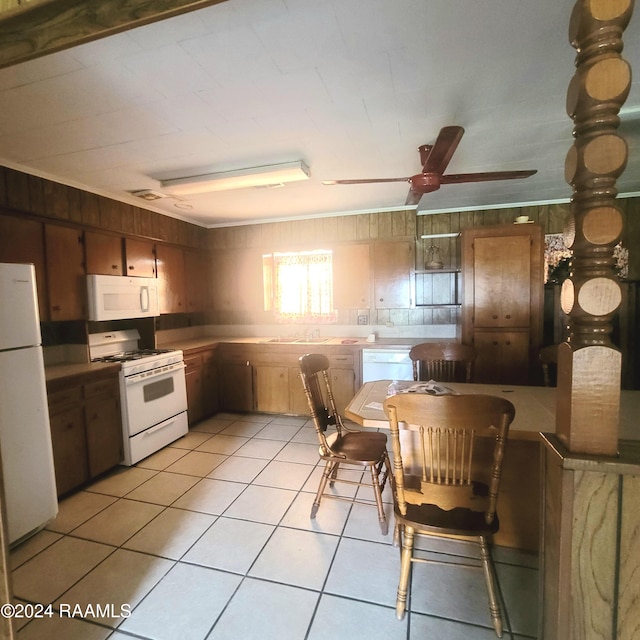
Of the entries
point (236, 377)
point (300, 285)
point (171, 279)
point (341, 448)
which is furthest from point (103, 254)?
point (341, 448)

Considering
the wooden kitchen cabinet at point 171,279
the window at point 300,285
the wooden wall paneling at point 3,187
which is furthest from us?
the window at point 300,285

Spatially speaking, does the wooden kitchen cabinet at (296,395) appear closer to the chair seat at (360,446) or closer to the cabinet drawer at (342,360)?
the cabinet drawer at (342,360)

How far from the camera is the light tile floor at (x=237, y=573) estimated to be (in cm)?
149

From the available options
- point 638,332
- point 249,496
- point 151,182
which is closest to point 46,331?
A: point 151,182

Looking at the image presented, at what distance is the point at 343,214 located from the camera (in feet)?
13.8

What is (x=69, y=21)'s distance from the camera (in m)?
0.86

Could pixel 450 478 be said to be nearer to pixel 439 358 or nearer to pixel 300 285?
pixel 439 358

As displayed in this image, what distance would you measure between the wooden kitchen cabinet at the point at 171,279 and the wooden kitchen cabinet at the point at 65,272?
0.92m

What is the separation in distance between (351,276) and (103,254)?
2.66 metres

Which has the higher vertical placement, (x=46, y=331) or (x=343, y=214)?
(x=343, y=214)

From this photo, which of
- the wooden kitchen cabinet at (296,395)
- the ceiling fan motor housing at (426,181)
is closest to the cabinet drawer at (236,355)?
the wooden kitchen cabinet at (296,395)

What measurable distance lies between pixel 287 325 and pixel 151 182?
2.37 metres

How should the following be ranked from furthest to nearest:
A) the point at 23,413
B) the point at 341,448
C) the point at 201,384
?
1. the point at 201,384
2. the point at 341,448
3. the point at 23,413

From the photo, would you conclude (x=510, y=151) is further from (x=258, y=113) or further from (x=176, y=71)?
(x=176, y=71)
